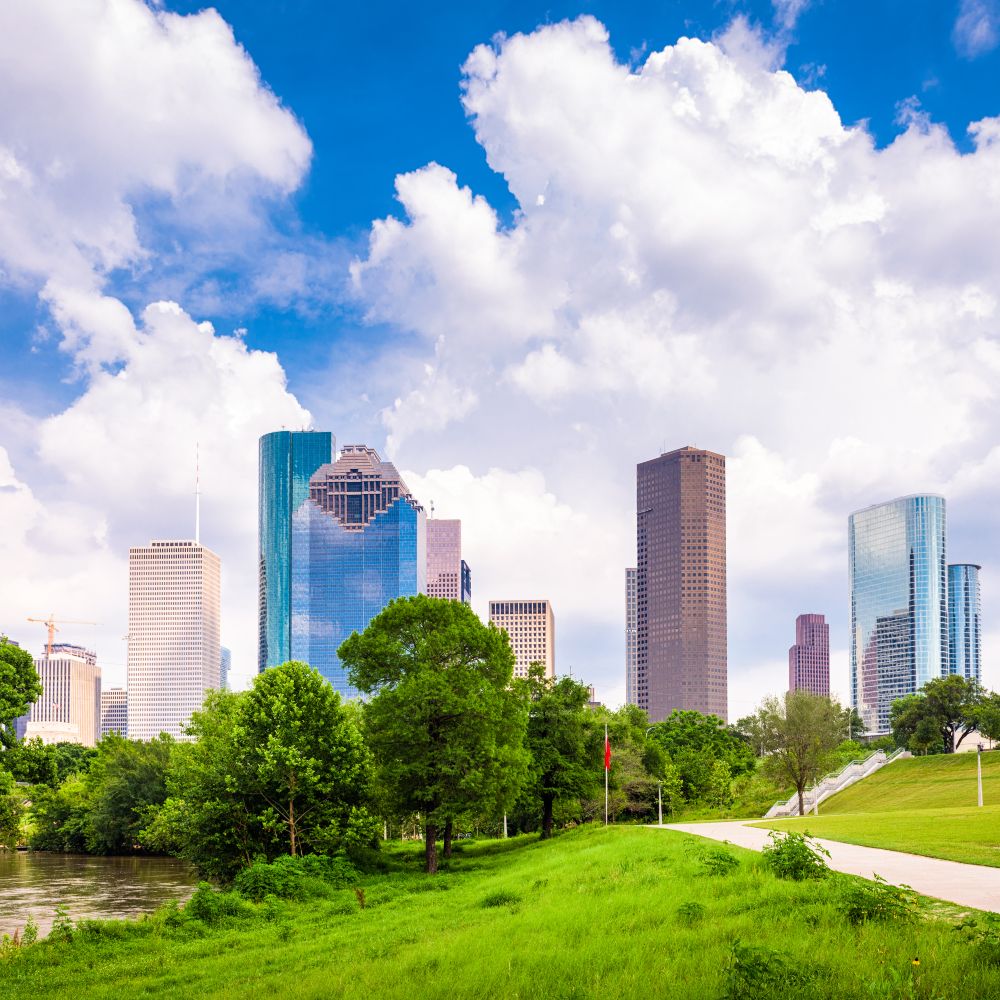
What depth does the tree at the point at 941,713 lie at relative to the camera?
98.4 m

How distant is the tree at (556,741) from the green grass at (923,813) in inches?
498

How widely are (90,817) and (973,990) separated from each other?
8764 centimetres

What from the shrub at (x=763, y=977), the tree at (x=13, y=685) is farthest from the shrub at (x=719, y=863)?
the tree at (x=13, y=685)

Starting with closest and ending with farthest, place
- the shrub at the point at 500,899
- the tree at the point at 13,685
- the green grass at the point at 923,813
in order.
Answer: the shrub at the point at 500,899, the green grass at the point at 923,813, the tree at the point at 13,685

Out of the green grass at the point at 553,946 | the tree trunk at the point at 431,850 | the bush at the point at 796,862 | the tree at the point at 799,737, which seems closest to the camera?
the green grass at the point at 553,946

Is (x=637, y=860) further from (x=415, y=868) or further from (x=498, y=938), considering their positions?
(x=415, y=868)

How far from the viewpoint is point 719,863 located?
22922mm

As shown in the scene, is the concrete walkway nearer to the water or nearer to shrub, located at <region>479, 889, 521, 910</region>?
shrub, located at <region>479, 889, 521, 910</region>

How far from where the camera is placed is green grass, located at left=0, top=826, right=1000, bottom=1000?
1345 cm

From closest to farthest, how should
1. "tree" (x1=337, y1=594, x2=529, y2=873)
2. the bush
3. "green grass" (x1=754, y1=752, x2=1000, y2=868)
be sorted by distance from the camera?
the bush < "green grass" (x1=754, y1=752, x2=1000, y2=868) < "tree" (x1=337, y1=594, x2=529, y2=873)

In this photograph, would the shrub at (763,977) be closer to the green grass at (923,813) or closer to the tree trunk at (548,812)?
the green grass at (923,813)

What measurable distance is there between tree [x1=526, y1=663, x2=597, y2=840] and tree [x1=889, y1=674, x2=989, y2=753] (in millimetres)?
54936

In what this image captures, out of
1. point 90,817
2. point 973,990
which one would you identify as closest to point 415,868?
point 973,990

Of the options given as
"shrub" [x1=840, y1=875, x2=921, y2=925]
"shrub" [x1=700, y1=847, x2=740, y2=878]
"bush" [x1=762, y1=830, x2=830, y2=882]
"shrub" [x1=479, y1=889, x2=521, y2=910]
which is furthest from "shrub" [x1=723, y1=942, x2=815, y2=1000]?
"shrub" [x1=479, y1=889, x2=521, y2=910]
